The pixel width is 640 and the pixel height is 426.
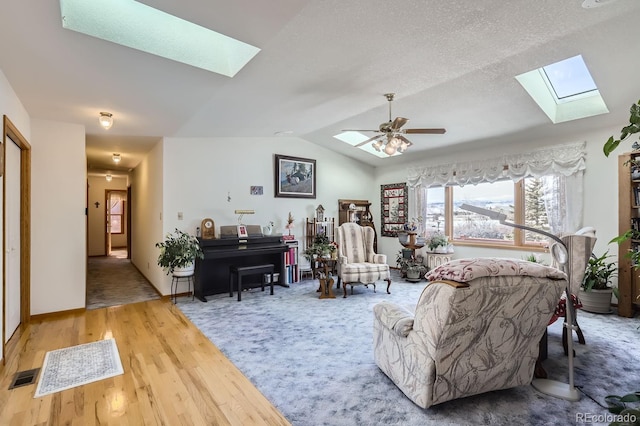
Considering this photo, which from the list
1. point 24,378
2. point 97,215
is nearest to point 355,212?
point 24,378

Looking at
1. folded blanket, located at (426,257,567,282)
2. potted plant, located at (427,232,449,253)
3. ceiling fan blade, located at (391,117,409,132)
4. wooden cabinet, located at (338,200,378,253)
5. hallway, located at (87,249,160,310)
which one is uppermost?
ceiling fan blade, located at (391,117,409,132)

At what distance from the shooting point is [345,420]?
193 cm

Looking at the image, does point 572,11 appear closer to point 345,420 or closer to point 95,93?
point 345,420

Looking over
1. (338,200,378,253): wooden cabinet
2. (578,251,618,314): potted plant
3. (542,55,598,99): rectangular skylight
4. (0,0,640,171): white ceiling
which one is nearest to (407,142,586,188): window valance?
(0,0,640,171): white ceiling

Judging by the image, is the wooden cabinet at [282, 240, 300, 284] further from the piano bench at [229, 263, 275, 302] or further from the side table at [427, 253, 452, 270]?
the side table at [427, 253, 452, 270]

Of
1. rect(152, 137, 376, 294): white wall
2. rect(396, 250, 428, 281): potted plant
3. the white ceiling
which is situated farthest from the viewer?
rect(396, 250, 428, 281): potted plant

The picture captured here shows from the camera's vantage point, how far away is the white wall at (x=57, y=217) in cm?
378

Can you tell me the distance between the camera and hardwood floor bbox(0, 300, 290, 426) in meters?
1.97

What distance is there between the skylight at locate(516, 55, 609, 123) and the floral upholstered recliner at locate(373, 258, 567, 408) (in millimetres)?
2609

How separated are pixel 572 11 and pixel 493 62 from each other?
2.55 feet

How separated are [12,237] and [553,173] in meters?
6.73

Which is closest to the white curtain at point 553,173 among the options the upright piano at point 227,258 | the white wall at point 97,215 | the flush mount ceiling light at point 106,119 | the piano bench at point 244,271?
the upright piano at point 227,258

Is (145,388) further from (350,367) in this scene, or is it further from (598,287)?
(598,287)

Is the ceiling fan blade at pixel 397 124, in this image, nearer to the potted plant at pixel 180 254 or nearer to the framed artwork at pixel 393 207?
the potted plant at pixel 180 254
